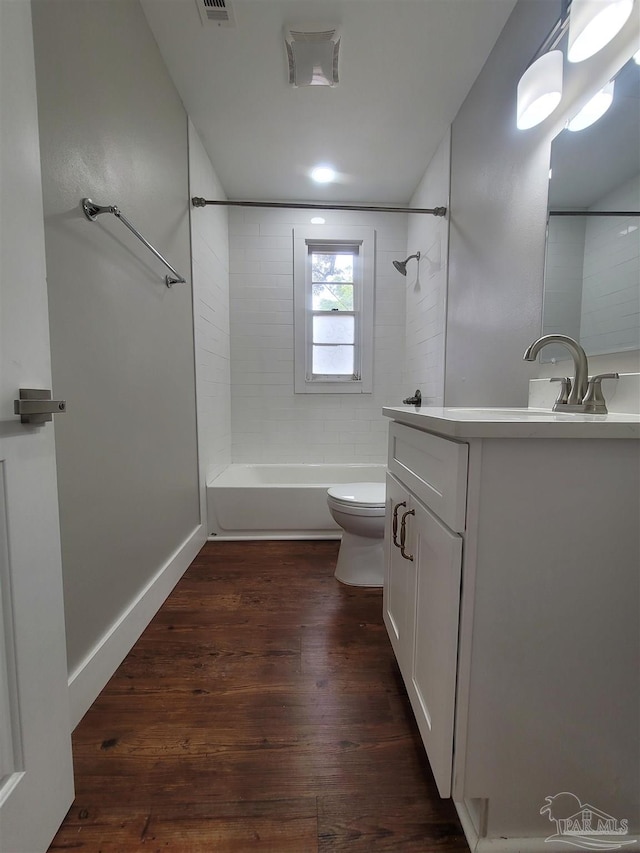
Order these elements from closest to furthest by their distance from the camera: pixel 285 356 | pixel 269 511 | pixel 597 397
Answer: pixel 597 397 < pixel 269 511 < pixel 285 356

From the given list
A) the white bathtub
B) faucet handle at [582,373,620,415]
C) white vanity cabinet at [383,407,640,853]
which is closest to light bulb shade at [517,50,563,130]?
faucet handle at [582,373,620,415]

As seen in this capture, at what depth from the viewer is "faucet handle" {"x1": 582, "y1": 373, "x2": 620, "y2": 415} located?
880 mm

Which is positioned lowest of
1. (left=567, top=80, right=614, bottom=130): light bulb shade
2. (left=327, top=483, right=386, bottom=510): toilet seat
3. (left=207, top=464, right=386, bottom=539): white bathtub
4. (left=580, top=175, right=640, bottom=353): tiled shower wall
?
(left=207, top=464, right=386, bottom=539): white bathtub

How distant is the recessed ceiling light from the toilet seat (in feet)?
A: 7.12

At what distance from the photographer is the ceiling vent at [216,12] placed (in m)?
1.34

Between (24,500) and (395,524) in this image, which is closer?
(24,500)

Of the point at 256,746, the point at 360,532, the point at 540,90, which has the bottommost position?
the point at 256,746

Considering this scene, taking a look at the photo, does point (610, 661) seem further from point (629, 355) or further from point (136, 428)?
Answer: point (136, 428)

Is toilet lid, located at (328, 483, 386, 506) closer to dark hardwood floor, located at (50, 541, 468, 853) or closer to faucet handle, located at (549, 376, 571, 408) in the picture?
dark hardwood floor, located at (50, 541, 468, 853)

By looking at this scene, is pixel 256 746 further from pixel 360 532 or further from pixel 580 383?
pixel 580 383

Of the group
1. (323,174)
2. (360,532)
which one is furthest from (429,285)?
(360,532)

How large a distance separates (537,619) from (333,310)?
104 inches

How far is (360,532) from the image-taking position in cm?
165

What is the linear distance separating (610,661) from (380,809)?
62cm
